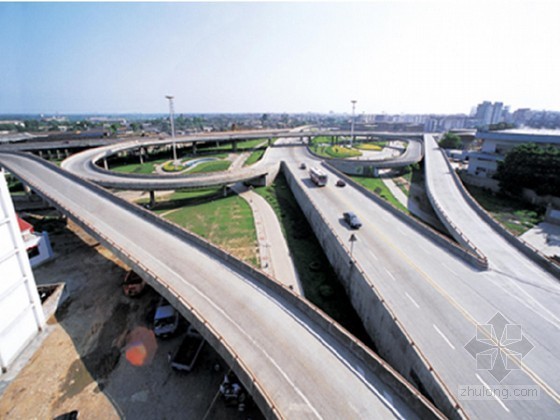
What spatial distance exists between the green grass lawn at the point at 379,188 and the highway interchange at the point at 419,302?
50.1 ft

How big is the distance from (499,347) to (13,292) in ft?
112

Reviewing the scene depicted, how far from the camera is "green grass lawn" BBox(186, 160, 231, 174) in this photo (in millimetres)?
73812

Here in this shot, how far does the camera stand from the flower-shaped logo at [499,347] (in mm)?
15375

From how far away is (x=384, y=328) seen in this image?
60.7 feet

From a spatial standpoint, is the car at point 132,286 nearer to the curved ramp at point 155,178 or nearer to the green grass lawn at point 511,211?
the curved ramp at point 155,178

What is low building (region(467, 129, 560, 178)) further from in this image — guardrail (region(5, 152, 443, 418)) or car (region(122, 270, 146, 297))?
car (region(122, 270, 146, 297))

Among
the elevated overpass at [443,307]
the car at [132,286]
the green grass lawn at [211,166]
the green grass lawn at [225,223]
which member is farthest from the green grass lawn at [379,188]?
the car at [132,286]

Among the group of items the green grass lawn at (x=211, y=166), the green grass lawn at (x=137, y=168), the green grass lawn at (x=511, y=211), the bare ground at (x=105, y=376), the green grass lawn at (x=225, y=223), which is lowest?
the bare ground at (x=105, y=376)

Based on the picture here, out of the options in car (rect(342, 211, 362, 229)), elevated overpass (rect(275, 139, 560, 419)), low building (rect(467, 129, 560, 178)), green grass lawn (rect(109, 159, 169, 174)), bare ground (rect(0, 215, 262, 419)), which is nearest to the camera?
elevated overpass (rect(275, 139, 560, 419))

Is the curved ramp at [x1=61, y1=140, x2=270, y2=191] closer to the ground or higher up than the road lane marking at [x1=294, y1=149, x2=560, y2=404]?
higher up

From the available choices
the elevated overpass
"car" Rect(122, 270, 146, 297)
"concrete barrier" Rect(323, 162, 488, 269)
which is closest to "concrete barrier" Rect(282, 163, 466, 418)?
the elevated overpass

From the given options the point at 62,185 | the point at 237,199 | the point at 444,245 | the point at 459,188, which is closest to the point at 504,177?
the point at 459,188

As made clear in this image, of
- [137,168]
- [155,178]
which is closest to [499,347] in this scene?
[155,178]

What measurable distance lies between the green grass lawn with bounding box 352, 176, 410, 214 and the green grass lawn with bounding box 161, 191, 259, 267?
26.7 metres
